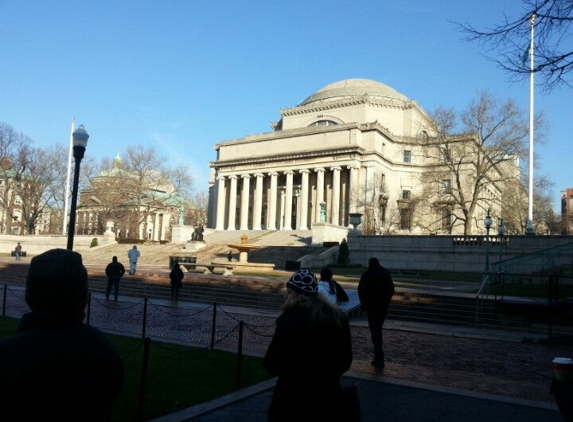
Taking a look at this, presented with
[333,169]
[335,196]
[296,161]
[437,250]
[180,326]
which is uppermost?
[296,161]

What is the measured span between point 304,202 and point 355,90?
25018mm

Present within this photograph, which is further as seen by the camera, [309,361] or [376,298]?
[376,298]

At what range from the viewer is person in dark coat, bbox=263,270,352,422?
3.60 m

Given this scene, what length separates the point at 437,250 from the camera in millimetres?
38812

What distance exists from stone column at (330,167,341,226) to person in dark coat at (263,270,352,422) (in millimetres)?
58686

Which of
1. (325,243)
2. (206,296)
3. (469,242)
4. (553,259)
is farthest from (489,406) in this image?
(325,243)

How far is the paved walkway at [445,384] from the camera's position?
7.07 m

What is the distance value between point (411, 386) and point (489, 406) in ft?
4.43

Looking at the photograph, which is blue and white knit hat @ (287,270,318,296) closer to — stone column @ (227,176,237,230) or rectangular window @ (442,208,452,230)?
rectangular window @ (442,208,452,230)

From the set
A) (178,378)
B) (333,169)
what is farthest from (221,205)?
(178,378)

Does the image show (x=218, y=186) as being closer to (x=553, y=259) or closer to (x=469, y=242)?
(x=469, y=242)

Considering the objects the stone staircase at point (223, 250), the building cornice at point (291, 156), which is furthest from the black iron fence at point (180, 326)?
the building cornice at point (291, 156)

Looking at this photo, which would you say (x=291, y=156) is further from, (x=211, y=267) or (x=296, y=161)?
(x=211, y=267)

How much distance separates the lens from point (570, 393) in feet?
11.8
